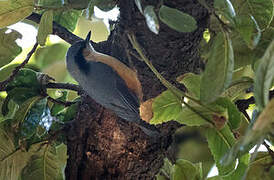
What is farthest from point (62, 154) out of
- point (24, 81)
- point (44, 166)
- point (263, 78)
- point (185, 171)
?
point (263, 78)

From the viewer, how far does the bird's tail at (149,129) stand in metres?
0.96

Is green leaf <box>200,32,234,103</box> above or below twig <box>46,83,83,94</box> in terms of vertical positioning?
above

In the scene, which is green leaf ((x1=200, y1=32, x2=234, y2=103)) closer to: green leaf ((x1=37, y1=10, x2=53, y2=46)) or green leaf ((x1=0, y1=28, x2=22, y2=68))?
green leaf ((x1=37, y1=10, x2=53, y2=46))

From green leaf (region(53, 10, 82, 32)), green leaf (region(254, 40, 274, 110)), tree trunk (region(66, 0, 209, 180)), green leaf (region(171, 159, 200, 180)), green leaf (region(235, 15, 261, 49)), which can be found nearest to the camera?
green leaf (region(254, 40, 274, 110))

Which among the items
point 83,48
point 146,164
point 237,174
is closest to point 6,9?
point 83,48

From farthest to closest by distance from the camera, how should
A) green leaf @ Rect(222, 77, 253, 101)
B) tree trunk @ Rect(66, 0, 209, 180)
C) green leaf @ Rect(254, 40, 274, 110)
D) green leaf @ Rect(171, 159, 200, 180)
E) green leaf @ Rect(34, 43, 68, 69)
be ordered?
green leaf @ Rect(34, 43, 68, 69) → green leaf @ Rect(171, 159, 200, 180) → tree trunk @ Rect(66, 0, 209, 180) → green leaf @ Rect(222, 77, 253, 101) → green leaf @ Rect(254, 40, 274, 110)

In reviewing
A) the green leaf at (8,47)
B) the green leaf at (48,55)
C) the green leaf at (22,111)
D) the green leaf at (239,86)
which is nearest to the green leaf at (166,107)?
the green leaf at (239,86)

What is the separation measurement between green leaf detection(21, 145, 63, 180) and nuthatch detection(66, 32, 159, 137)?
6.8 inches

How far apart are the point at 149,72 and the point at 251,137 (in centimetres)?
43

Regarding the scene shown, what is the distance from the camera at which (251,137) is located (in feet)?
1.84

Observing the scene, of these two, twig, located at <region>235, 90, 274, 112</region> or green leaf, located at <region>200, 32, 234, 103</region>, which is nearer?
green leaf, located at <region>200, 32, 234, 103</region>

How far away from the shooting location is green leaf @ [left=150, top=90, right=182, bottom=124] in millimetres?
862

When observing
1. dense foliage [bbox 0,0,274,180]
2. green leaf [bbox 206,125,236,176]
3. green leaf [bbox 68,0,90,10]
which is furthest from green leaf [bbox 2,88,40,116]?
green leaf [bbox 206,125,236,176]

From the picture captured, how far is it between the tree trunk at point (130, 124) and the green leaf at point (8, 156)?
0.12m
